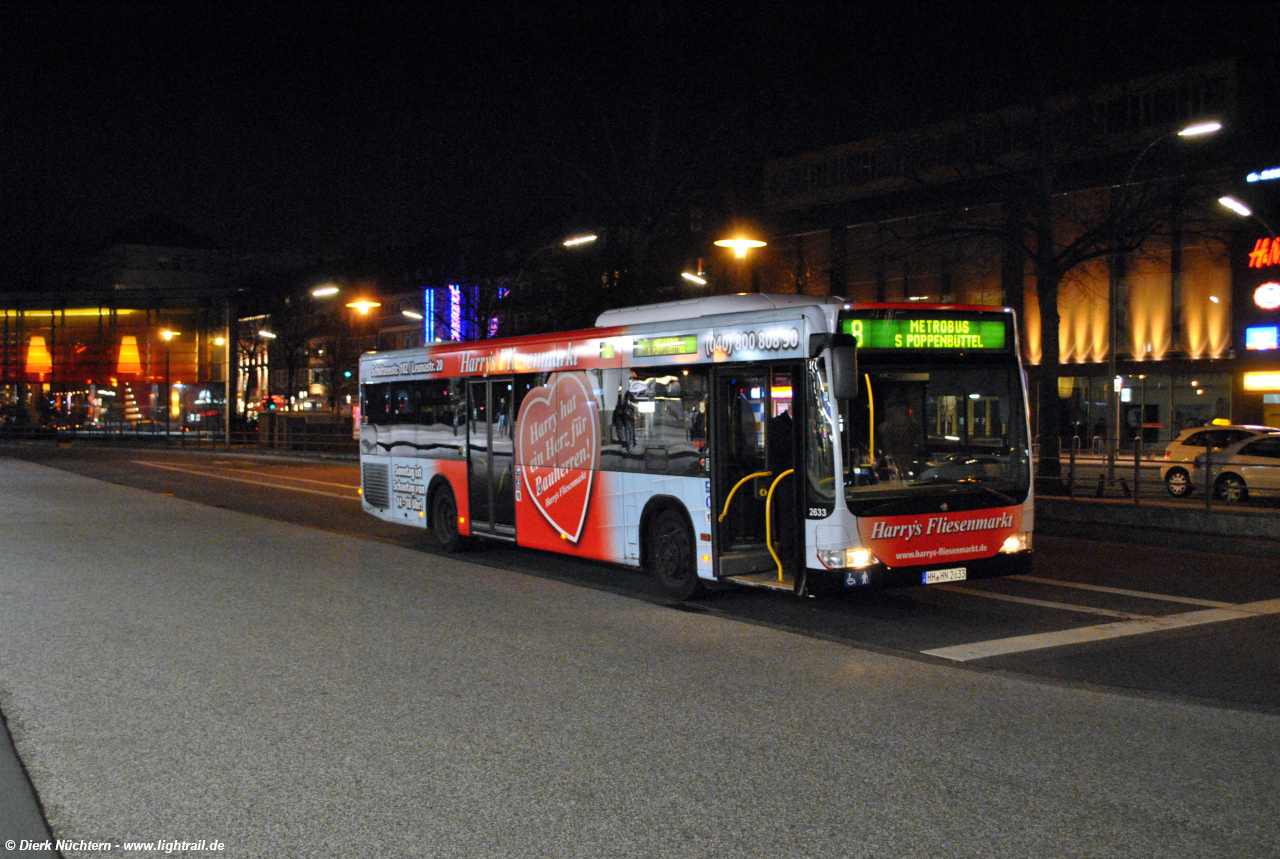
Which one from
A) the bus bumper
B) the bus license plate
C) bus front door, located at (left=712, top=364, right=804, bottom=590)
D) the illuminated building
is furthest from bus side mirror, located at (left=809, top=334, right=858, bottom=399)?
the illuminated building

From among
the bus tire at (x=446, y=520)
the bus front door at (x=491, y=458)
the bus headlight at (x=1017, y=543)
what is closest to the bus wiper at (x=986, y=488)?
the bus headlight at (x=1017, y=543)

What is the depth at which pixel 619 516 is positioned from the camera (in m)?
12.8

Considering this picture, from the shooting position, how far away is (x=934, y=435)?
10.6 meters

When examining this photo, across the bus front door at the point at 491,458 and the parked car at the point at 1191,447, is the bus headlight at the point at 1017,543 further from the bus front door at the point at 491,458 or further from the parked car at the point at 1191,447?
the parked car at the point at 1191,447

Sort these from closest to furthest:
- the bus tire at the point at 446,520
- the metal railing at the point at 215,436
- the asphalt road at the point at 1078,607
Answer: the asphalt road at the point at 1078,607
the bus tire at the point at 446,520
the metal railing at the point at 215,436

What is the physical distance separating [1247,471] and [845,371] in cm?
1273

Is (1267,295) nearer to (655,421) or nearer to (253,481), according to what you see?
(655,421)

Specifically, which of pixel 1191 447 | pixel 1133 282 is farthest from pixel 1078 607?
pixel 1133 282

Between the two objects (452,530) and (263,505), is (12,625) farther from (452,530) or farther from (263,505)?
(263,505)

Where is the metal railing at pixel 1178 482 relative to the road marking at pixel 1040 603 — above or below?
above

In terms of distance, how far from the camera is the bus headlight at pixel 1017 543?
429 inches

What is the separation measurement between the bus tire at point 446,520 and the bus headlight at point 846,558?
7169 millimetres

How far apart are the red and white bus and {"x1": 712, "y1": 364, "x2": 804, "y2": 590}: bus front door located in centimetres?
1

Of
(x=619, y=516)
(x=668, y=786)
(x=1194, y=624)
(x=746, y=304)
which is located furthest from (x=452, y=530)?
(x=668, y=786)
